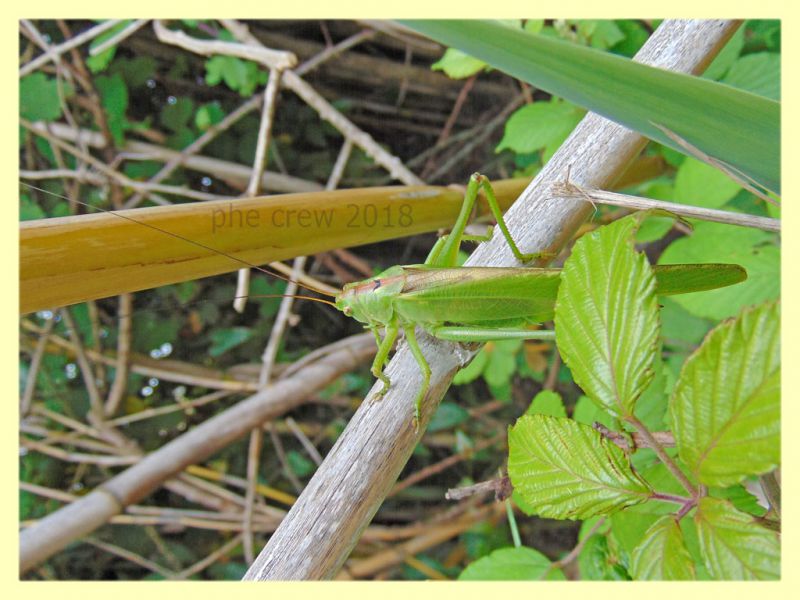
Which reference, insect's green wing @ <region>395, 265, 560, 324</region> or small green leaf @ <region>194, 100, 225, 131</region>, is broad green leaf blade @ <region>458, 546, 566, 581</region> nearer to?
insect's green wing @ <region>395, 265, 560, 324</region>

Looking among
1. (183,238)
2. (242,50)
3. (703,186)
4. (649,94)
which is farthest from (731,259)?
(242,50)

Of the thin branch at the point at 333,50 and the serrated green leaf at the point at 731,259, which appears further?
the thin branch at the point at 333,50

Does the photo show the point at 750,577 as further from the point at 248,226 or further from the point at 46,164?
the point at 46,164

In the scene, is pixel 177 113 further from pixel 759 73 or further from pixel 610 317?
pixel 610 317

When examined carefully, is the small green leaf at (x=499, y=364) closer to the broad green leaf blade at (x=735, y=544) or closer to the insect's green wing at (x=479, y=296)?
the insect's green wing at (x=479, y=296)

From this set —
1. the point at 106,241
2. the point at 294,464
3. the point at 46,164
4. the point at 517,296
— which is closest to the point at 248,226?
the point at 106,241

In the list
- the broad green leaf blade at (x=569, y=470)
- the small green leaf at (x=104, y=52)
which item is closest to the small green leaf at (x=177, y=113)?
the small green leaf at (x=104, y=52)
